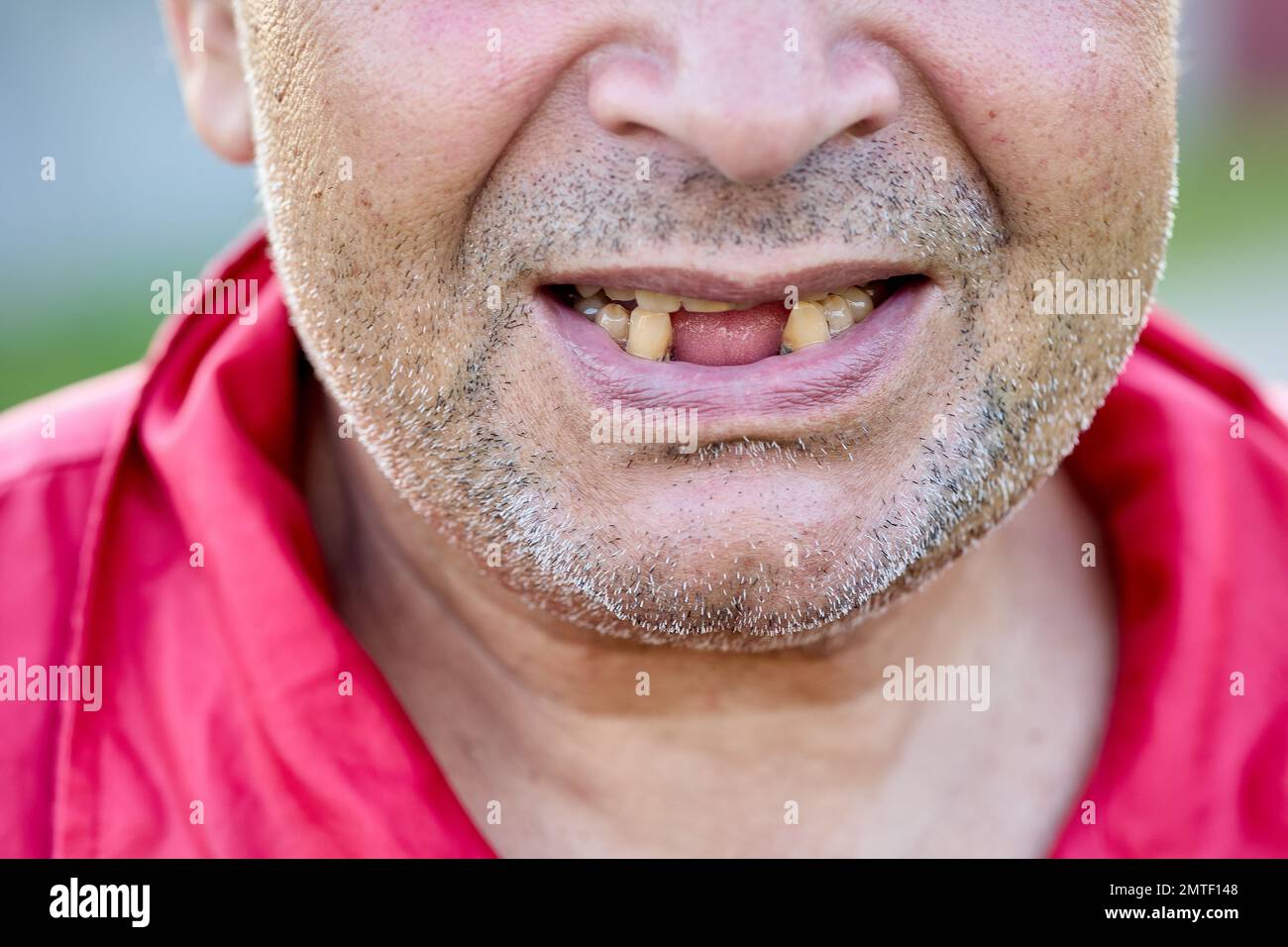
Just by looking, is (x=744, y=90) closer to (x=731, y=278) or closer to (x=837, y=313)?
(x=731, y=278)

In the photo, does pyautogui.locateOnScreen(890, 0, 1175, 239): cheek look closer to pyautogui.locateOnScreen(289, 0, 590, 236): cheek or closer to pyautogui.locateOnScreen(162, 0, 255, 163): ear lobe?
pyautogui.locateOnScreen(289, 0, 590, 236): cheek

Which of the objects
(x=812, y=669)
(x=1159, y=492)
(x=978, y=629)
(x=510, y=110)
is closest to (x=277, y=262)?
(x=510, y=110)

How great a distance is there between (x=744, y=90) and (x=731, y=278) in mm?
190

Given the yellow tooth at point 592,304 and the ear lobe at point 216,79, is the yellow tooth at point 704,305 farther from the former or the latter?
the ear lobe at point 216,79

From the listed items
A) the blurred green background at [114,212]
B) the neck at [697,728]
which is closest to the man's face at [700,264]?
the neck at [697,728]

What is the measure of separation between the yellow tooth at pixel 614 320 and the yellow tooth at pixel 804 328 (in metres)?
0.18

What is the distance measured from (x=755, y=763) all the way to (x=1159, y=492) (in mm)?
705

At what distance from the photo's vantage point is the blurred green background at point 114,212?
356 inches

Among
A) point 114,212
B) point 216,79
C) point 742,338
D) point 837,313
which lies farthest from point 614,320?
point 114,212

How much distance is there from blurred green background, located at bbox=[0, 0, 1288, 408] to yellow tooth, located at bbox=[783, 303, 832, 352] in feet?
24.9

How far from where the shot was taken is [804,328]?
157cm

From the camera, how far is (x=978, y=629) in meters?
2.02

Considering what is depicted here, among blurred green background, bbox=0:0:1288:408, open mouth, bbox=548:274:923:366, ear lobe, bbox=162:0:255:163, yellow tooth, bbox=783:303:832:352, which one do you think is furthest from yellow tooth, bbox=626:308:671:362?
blurred green background, bbox=0:0:1288:408
